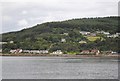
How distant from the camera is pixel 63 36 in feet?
492

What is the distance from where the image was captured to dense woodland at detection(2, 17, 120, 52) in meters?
137

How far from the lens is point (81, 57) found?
133 metres

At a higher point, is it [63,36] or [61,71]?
[61,71]

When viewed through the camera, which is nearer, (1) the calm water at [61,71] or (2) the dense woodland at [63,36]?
(1) the calm water at [61,71]

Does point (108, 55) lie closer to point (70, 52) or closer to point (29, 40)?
point (70, 52)

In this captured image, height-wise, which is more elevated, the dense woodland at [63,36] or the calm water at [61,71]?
the calm water at [61,71]

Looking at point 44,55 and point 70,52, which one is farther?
point 44,55

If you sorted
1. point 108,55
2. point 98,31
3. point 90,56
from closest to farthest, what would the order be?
point 108,55
point 90,56
point 98,31

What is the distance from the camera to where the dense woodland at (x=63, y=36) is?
137m

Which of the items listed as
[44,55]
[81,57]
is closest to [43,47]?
[44,55]

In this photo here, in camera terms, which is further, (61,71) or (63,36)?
→ (63,36)

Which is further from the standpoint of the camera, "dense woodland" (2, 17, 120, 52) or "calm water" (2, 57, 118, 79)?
"dense woodland" (2, 17, 120, 52)

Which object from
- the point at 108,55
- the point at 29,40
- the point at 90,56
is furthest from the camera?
the point at 29,40

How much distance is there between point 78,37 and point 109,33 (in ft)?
47.6
